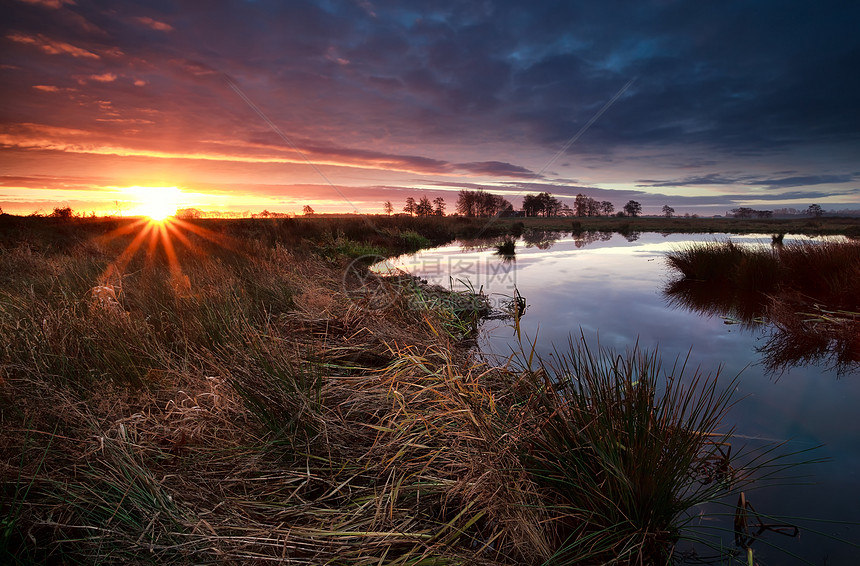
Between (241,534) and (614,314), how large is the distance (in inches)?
387

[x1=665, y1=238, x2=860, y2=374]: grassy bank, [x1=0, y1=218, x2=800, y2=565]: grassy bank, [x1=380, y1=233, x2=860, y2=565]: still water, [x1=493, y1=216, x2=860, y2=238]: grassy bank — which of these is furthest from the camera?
[x1=493, y1=216, x2=860, y2=238]: grassy bank

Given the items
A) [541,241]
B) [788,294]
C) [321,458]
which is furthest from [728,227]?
[321,458]

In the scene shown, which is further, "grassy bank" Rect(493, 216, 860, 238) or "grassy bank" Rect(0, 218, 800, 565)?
"grassy bank" Rect(493, 216, 860, 238)

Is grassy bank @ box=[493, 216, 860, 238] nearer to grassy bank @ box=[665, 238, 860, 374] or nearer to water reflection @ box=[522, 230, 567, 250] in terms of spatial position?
water reflection @ box=[522, 230, 567, 250]

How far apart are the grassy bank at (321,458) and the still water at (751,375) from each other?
48 centimetres

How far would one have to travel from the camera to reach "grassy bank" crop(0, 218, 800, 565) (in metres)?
2.06

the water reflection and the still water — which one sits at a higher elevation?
the water reflection

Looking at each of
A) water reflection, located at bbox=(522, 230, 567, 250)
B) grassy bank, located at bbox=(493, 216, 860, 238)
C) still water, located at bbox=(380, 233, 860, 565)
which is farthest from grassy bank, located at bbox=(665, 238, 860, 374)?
grassy bank, located at bbox=(493, 216, 860, 238)

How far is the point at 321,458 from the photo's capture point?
270 cm

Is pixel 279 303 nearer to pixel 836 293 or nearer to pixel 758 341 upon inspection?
pixel 758 341

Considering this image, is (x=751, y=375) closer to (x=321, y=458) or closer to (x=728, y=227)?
(x=321, y=458)

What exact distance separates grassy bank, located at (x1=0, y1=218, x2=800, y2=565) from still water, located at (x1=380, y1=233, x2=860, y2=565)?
0.48m

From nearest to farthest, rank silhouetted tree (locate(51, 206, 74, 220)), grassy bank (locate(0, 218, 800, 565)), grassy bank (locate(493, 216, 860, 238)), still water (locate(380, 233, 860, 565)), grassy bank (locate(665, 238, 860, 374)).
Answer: grassy bank (locate(0, 218, 800, 565)) → still water (locate(380, 233, 860, 565)) → grassy bank (locate(665, 238, 860, 374)) → silhouetted tree (locate(51, 206, 74, 220)) → grassy bank (locate(493, 216, 860, 238))

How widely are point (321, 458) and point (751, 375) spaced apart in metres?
6.59
